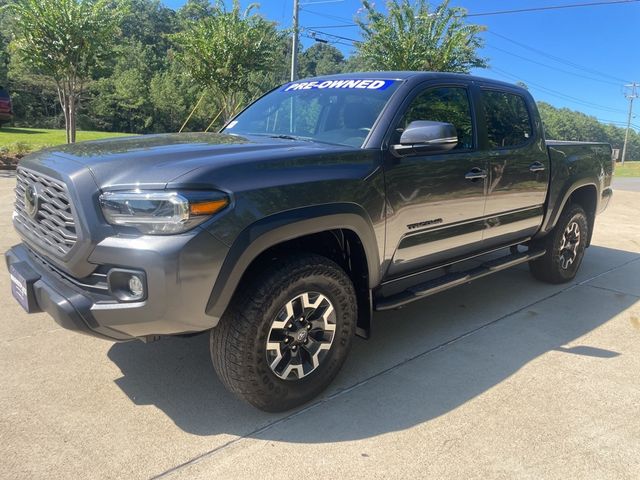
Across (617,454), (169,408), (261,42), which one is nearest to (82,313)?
(169,408)

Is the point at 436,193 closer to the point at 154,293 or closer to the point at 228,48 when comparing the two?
the point at 154,293

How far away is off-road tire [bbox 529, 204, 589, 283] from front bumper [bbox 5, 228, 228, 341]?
151 inches

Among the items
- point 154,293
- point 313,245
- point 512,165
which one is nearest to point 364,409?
point 313,245

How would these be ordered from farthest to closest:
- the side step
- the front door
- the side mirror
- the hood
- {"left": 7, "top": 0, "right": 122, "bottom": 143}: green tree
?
{"left": 7, "top": 0, "right": 122, "bottom": 143}: green tree < the side step < the front door < the side mirror < the hood

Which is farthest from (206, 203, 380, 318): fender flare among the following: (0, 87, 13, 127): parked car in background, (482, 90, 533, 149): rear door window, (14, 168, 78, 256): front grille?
(0, 87, 13, 127): parked car in background

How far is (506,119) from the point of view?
14.4 feet

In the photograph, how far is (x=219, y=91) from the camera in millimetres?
16844

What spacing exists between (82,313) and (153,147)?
1.00 metres

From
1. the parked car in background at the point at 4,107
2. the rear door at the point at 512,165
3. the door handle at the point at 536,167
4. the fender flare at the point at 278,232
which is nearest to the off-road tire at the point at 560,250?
the rear door at the point at 512,165

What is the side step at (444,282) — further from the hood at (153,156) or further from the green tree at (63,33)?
the green tree at (63,33)

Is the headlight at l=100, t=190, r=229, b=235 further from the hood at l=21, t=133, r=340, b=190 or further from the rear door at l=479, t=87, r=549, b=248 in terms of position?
the rear door at l=479, t=87, r=549, b=248

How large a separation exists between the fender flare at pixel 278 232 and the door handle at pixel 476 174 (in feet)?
3.57

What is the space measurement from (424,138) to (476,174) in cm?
88

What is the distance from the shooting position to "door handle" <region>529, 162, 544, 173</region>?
444cm
